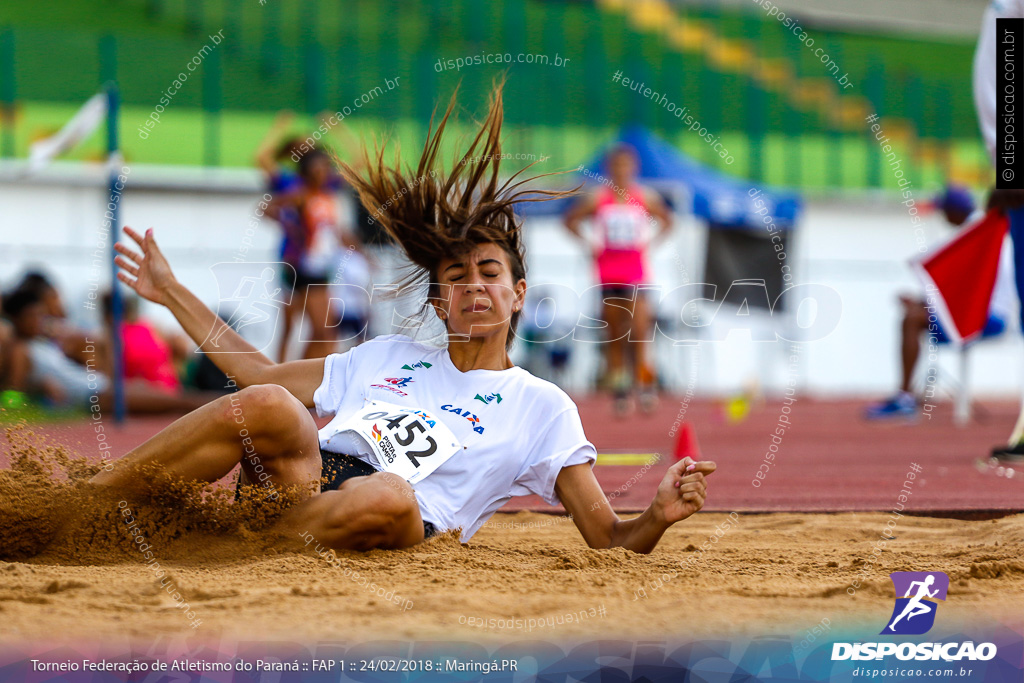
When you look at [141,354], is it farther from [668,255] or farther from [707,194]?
[668,255]

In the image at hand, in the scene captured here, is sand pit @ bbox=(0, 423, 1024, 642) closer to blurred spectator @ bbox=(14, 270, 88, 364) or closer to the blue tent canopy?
blurred spectator @ bbox=(14, 270, 88, 364)

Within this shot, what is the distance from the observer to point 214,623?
73.5 inches

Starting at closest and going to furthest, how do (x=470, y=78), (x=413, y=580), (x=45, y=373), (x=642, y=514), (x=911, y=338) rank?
1. (x=413, y=580)
2. (x=642, y=514)
3. (x=45, y=373)
4. (x=911, y=338)
5. (x=470, y=78)

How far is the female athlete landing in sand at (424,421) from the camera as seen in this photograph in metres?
2.39

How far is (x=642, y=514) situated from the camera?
2504 millimetres

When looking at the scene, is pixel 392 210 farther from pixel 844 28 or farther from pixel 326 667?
pixel 844 28

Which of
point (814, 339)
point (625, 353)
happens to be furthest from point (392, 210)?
point (814, 339)

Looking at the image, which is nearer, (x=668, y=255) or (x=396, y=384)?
(x=396, y=384)

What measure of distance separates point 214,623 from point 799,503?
2454mm

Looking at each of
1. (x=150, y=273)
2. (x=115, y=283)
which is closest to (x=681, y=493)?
(x=150, y=273)

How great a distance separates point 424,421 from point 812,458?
344cm

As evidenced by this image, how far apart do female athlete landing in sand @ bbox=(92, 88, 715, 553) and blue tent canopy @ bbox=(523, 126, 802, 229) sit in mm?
8645

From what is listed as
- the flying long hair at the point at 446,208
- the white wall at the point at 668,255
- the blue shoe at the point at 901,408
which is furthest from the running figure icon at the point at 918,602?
the white wall at the point at 668,255

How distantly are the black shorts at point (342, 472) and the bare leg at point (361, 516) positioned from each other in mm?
67
